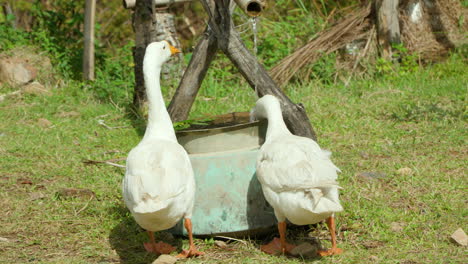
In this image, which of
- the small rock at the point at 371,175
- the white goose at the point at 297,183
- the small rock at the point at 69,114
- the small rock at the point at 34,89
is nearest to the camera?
the white goose at the point at 297,183

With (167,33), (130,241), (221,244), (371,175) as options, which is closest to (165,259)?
(221,244)

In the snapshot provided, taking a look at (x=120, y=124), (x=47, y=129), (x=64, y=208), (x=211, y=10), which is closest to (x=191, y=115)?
(x=120, y=124)

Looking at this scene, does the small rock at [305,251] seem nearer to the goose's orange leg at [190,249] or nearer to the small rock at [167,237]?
the goose's orange leg at [190,249]

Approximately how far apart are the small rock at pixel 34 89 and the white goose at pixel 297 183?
5.53m

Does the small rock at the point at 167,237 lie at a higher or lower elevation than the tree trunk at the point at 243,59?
lower

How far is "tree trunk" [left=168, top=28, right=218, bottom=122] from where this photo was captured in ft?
20.6

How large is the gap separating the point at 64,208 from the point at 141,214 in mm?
1633

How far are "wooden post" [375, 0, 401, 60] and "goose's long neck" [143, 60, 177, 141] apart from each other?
16.9ft

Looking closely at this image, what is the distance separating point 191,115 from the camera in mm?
7730

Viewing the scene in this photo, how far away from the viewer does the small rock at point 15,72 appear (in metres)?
9.20

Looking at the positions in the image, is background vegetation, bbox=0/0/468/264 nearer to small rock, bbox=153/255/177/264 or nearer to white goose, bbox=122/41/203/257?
small rock, bbox=153/255/177/264

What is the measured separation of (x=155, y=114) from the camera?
15.2ft

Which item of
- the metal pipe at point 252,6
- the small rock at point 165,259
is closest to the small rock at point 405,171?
the metal pipe at point 252,6

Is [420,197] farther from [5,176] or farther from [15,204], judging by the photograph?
[5,176]
